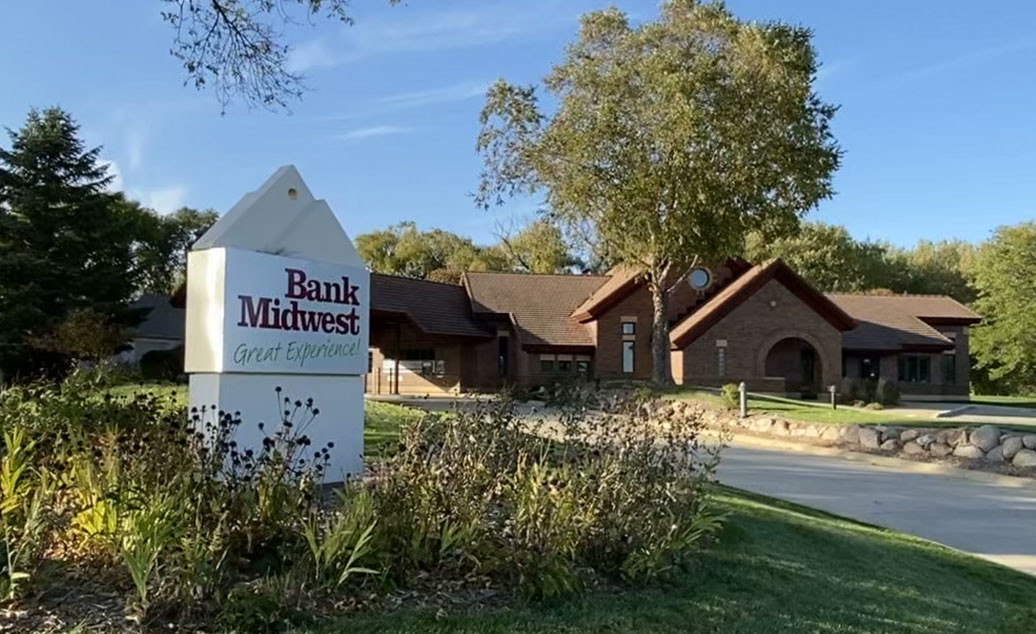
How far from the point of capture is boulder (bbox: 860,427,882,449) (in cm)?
1931

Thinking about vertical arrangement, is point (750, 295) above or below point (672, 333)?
above

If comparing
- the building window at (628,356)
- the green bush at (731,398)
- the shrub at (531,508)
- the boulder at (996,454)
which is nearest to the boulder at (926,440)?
the boulder at (996,454)

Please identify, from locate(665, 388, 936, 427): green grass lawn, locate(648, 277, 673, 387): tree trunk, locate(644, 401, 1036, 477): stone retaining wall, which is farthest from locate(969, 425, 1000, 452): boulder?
locate(648, 277, 673, 387): tree trunk

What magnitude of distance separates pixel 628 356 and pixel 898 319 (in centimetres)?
1436

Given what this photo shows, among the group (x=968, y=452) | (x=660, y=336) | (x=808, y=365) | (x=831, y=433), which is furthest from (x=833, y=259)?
(x=968, y=452)

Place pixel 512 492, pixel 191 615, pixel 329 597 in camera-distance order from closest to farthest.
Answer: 1. pixel 191 615
2. pixel 329 597
3. pixel 512 492

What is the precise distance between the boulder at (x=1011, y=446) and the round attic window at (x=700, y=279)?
77.5 feet

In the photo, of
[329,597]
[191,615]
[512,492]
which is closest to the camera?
[191,615]

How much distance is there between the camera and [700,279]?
40.7 m

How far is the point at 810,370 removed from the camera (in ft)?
128

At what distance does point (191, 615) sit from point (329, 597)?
687mm

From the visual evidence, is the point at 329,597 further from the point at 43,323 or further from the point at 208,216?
the point at 208,216

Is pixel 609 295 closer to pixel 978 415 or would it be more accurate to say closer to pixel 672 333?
pixel 672 333

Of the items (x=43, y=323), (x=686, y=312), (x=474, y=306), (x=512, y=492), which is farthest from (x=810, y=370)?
(x=512, y=492)
